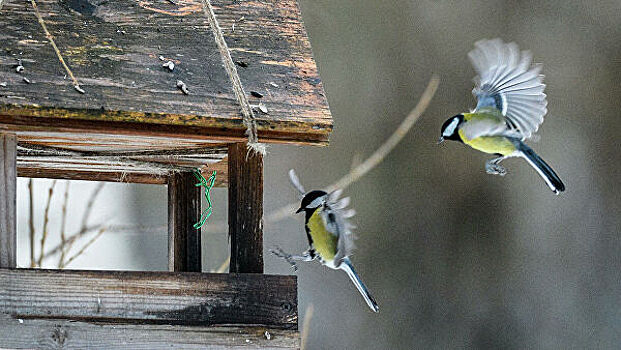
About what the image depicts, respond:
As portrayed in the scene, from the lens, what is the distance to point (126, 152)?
2025 millimetres

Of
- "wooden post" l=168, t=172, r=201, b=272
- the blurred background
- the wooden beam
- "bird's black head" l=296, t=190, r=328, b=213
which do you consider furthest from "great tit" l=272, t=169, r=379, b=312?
the blurred background

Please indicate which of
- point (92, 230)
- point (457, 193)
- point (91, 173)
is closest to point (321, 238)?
point (91, 173)

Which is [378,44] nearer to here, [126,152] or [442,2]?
[442,2]

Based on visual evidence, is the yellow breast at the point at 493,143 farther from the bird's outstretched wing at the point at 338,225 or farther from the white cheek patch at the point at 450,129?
the bird's outstretched wing at the point at 338,225

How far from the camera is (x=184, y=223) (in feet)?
7.50

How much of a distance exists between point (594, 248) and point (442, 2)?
1.36 meters

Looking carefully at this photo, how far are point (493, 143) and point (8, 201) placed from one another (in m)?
0.91

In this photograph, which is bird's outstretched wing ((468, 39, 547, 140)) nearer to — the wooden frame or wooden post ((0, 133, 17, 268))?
the wooden frame

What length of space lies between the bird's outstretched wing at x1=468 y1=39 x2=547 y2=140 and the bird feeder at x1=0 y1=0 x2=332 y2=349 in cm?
40

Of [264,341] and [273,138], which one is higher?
[273,138]

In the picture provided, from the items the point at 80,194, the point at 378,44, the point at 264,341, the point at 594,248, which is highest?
the point at 264,341

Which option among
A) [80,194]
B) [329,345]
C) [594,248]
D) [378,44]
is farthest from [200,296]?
[594,248]

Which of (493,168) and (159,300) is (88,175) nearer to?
(159,300)

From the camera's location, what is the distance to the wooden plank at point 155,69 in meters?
1.61
